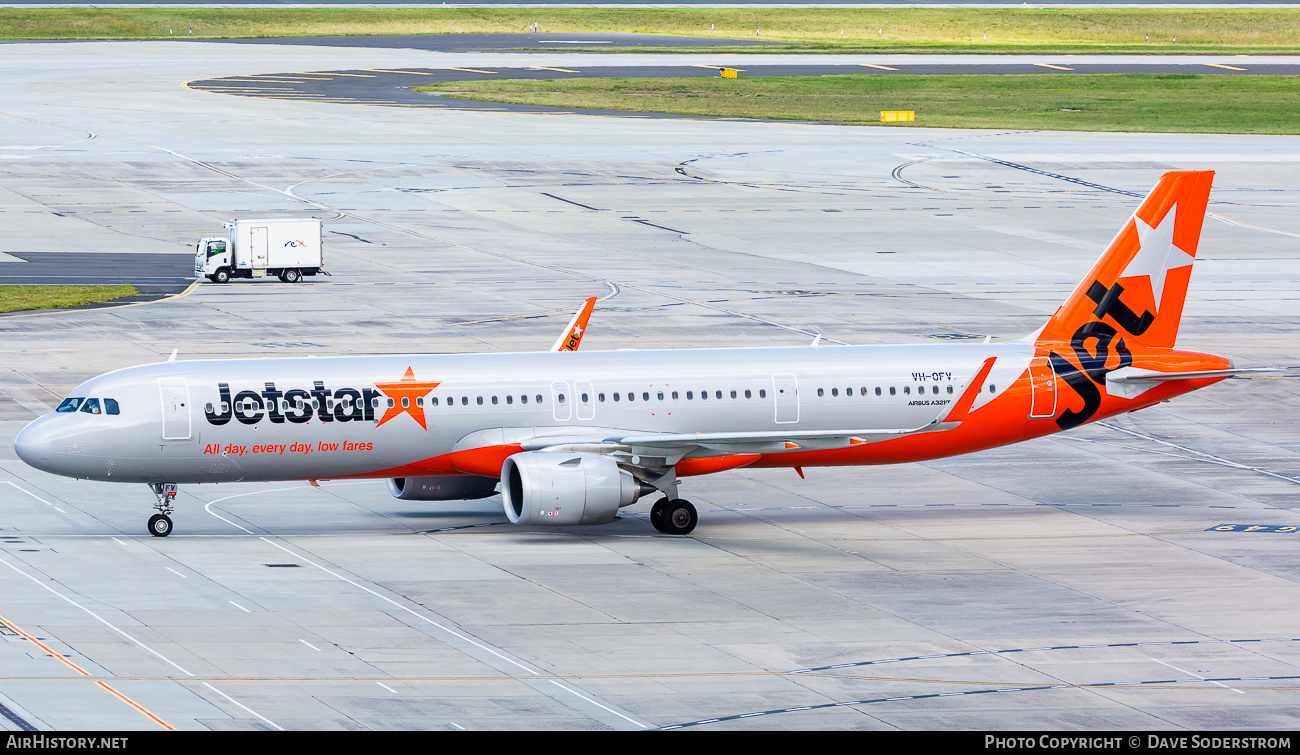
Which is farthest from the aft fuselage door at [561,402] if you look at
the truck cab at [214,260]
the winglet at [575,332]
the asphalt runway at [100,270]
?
the truck cab at [214,260]

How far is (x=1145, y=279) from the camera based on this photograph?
44.7 metres

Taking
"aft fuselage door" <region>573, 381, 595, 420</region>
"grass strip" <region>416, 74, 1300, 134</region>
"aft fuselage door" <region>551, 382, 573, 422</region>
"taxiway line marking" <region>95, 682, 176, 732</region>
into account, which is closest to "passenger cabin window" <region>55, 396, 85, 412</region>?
"aft fuselage door" <region>551, 382, 573, 422</region>

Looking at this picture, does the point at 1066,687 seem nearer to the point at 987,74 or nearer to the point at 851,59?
the point at 987,74

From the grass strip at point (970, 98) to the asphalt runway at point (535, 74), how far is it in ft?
12.0

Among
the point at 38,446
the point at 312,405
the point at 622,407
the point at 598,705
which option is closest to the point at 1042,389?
the point at 622,407

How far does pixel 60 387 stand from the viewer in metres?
55.6

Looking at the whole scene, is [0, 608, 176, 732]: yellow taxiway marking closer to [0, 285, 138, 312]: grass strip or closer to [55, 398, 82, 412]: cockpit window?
[55, 398, 82, 412]: cockpit window

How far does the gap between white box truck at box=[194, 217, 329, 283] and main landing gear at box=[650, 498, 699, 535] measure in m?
41.2

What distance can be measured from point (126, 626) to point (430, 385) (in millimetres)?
9848

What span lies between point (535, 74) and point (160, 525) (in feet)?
418

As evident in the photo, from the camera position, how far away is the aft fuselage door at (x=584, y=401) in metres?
41.2

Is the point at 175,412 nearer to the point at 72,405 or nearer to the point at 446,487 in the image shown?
the point at 72,405
